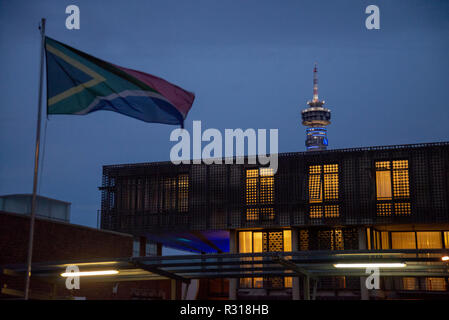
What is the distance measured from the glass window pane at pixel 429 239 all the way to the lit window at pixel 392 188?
11.9 ft

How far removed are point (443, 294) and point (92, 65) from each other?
3312 cm

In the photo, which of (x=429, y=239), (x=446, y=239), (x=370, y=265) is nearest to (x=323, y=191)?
(x=429, y=239)

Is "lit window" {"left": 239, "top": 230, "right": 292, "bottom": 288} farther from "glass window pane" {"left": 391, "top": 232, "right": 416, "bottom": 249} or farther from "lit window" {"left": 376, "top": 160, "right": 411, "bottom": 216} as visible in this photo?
"glass window pane" {"left": 391, "top": 232, "right": 416, "bottom": 249}

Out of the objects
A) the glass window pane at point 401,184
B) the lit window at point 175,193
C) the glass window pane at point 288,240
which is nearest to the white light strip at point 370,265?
the glass window pane at point 401,184

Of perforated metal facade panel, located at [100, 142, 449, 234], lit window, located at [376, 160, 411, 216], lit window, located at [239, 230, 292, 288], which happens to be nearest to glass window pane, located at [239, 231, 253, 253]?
lit window, located at [239, 230, 292, 288]

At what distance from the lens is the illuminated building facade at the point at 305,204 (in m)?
42.3

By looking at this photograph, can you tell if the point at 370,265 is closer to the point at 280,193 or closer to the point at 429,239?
the point at 280,193

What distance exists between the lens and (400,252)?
50.0 feet

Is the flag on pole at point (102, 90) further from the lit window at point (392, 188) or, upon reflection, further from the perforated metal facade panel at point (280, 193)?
the lit window at point (392, 188)

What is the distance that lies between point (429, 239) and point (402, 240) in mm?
1918

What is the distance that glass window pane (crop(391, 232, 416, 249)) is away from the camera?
147 feet
